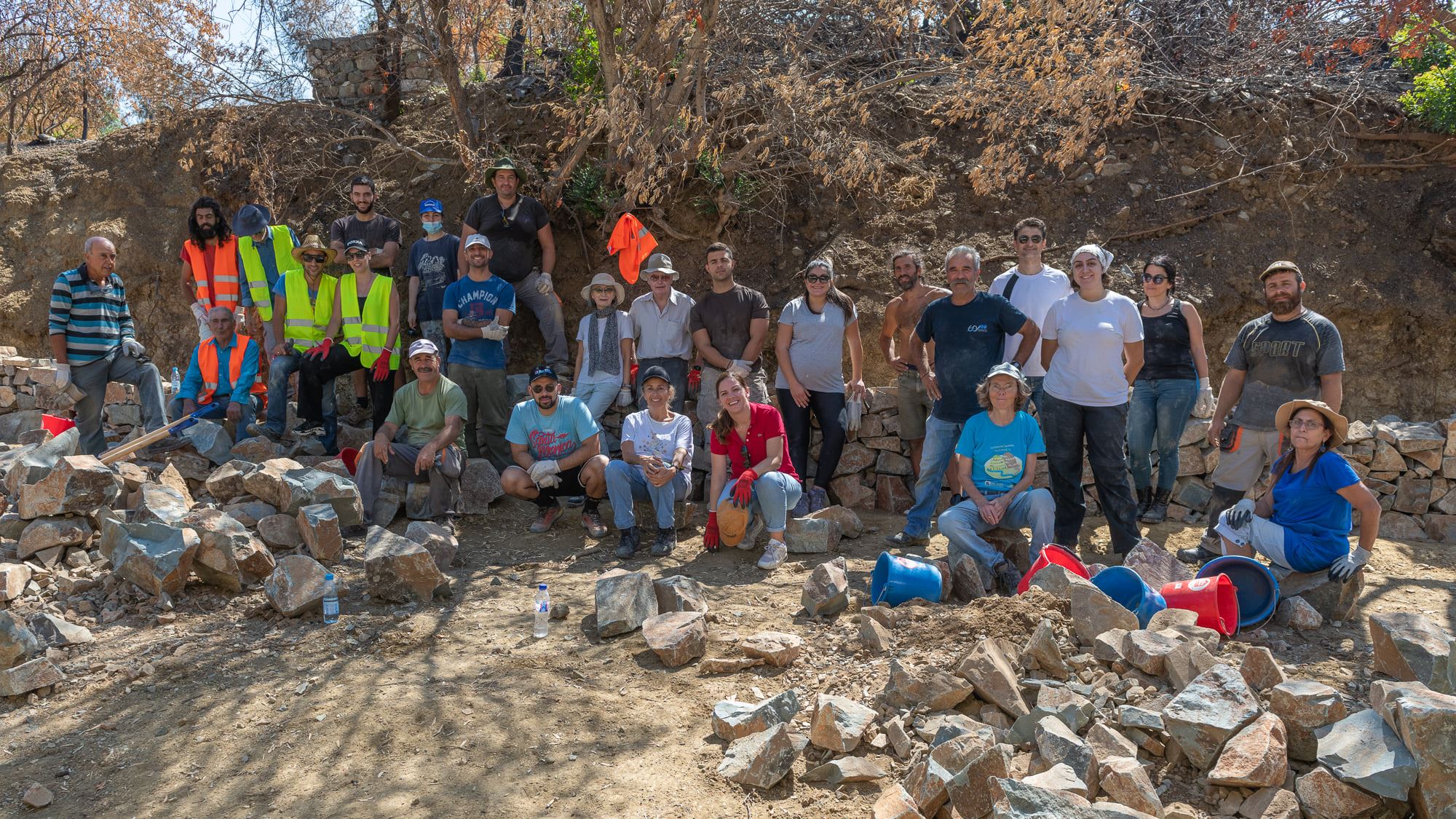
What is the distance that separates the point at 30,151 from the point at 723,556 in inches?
420

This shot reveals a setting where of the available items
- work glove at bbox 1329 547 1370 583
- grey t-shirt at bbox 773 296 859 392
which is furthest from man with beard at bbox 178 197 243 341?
work glove at bbox 1329 547 1370 583

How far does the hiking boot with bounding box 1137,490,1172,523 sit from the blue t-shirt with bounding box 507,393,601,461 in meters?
3.84

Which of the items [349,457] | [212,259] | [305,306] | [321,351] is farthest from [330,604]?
[212,259]

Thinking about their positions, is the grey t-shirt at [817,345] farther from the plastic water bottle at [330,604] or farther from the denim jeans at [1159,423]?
the plastic water bottle at [330,604]

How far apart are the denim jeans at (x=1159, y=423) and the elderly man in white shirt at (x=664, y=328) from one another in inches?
122

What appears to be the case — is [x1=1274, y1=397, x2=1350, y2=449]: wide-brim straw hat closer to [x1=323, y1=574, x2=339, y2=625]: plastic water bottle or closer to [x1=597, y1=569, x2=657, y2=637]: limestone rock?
[x1=597, y1=569, x2=657, y2=637]: limestone rock

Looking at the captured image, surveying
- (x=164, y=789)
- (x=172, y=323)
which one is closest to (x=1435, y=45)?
(x=164, y=789)

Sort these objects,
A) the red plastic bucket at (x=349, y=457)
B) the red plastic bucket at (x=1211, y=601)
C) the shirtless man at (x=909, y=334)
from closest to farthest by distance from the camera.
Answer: the red plastic bucket at (x=1211, y=601)
the shirtless man at (x=909, y=334)
the red plastic bucket at (x=349, y=457)

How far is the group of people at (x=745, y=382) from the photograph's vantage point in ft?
18.3

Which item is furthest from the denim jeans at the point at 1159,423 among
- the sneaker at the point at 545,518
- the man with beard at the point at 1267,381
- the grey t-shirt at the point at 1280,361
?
the sneaker at the point at 545,518

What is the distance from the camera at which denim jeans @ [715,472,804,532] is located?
19.7ft

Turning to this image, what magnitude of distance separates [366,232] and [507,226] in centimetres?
120

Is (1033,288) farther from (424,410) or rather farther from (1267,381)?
(424,410)

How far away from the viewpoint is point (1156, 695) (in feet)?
12.6
